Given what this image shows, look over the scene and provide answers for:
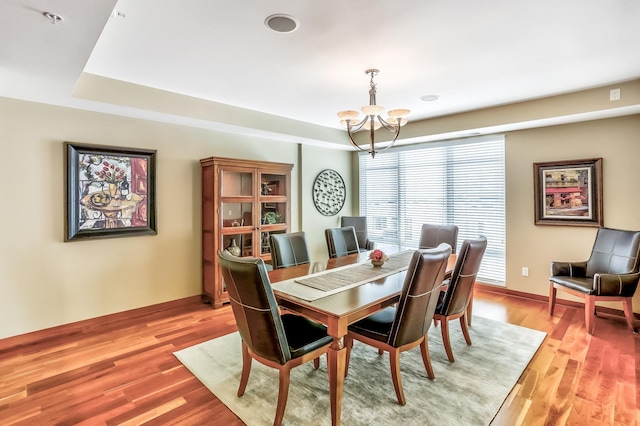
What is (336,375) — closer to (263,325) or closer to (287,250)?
(263,325)

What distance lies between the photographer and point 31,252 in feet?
9.97

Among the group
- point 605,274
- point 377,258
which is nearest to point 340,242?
point 377,258

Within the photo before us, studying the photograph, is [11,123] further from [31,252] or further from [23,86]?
[31,252]

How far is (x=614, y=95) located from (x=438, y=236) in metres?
2.25

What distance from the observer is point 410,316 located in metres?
2.08

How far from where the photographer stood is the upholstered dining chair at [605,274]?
3.18 m

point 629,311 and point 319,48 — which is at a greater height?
point 319,48

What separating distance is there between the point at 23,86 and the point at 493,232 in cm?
550

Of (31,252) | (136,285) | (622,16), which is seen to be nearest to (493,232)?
(622,16)

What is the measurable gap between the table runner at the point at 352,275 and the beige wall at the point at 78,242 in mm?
2212

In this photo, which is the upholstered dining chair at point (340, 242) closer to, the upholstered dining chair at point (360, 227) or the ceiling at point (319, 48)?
the upholstered dining chair at point (360, 227)

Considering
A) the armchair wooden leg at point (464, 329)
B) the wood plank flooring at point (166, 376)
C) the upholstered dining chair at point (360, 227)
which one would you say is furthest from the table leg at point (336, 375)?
the upholstered dining chair at point (360, 227)

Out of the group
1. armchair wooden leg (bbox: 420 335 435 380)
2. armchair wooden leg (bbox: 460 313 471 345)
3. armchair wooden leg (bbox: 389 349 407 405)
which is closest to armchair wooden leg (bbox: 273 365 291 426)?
armchair wooden leg (bbox: 389 349 407 405)

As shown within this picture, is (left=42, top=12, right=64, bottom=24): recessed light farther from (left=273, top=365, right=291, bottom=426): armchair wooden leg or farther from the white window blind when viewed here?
the white window blind
